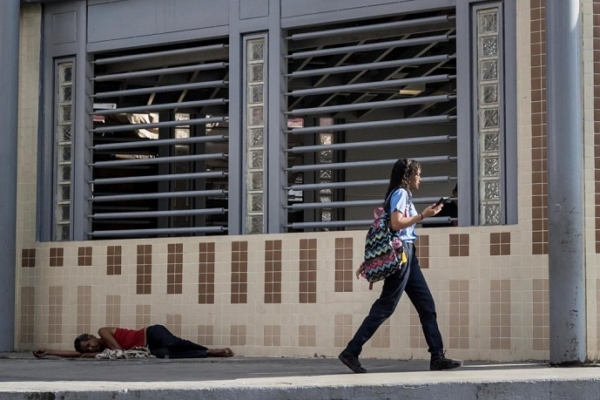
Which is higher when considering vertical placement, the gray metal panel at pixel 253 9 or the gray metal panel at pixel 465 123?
the gray metal panel at pixel 253 9

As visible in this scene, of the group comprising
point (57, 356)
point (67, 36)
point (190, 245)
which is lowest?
point (57, 356)

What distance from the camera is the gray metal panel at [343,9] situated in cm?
1222

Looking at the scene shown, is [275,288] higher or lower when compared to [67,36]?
lower

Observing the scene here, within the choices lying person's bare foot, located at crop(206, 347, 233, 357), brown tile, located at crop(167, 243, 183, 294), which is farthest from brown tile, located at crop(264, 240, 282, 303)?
brown tile, located at crop(167, 243, 183, 294)

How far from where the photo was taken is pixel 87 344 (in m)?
13.1

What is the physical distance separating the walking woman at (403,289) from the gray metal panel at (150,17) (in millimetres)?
3861

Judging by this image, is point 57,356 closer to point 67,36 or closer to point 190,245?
point 190,245

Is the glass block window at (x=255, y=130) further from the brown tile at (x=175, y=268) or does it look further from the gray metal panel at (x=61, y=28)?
the gray metal panel at (x=61, y=28)

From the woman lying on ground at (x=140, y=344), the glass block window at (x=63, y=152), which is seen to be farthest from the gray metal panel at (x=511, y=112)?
the glass block window at (x=63, y=152)

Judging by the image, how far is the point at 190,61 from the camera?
555 inches

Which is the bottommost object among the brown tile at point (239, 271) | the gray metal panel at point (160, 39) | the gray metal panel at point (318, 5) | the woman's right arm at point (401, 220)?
the brown tile at point (239, 271)

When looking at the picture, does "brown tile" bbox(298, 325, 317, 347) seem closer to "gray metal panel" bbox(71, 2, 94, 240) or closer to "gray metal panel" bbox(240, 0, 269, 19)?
A: "gray metal panel" bbox(71, 2, 94, 240)

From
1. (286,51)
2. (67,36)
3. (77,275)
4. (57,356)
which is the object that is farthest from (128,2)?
(57,356)

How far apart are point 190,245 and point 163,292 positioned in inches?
23.1
